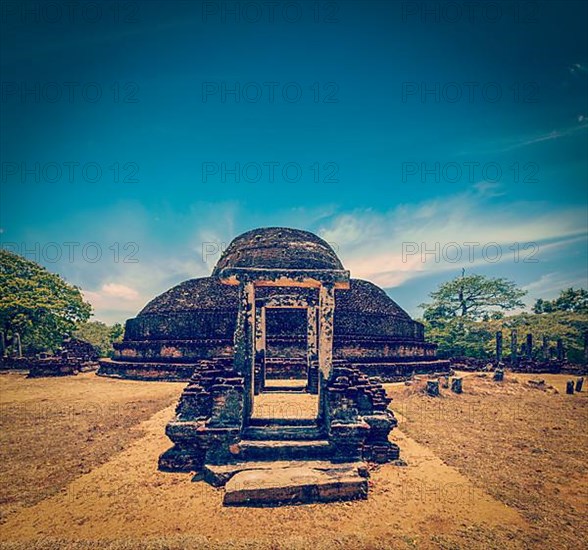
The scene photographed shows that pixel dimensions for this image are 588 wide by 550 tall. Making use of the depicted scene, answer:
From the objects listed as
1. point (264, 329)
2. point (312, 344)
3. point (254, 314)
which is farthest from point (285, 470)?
point (312, 344)

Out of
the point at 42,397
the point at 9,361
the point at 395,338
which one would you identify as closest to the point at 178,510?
the point at 42,397

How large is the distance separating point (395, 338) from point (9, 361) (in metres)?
21.8

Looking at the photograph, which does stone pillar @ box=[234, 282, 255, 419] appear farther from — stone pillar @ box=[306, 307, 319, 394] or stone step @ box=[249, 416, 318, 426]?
stone pillar @ box=[306, 307, 319, 394]

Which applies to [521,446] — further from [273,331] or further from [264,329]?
[273,331]

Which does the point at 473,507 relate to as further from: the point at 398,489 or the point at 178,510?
the point at 178,510

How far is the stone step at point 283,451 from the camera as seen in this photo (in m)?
5.05

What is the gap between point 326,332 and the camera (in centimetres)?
608

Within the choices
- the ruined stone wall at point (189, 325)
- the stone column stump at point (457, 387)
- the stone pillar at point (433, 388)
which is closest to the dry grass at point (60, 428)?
the ruined stone wall at point (189, 325)

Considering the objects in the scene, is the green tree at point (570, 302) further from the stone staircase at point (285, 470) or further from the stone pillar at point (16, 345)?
the stone pillar at point (16, 345)

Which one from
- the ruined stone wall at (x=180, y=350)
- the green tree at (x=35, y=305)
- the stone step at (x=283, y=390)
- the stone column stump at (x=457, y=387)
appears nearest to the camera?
the stone step at (x=283, y=390)

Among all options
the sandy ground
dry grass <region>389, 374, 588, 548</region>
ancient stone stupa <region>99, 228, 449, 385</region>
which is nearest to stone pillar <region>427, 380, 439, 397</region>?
dry grass <region>389, 374, 588, 548</region>

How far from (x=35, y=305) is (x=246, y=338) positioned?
23652mm

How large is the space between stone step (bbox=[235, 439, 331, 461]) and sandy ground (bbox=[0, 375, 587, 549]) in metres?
0.71

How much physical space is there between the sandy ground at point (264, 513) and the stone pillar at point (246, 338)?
1704mm
